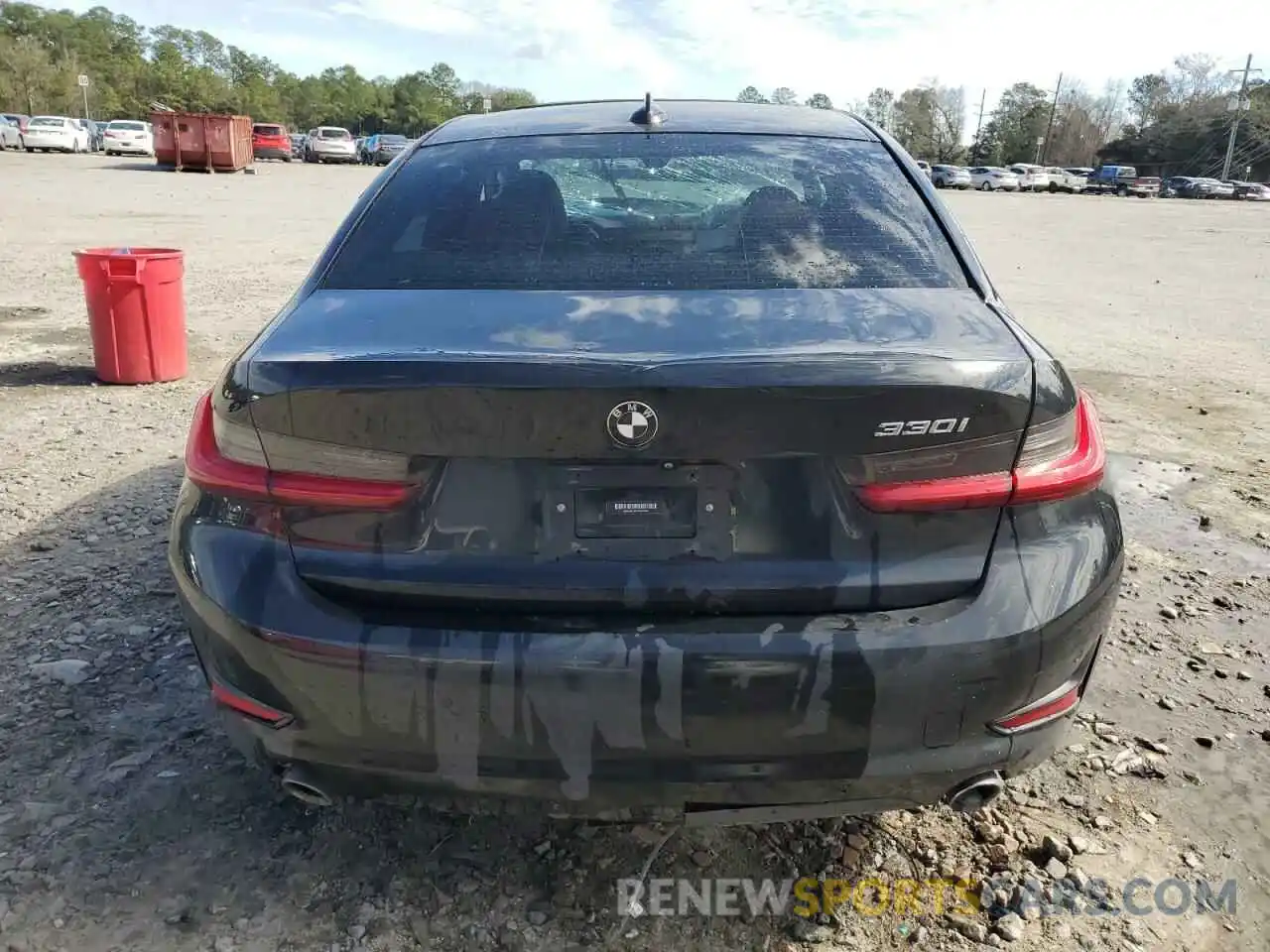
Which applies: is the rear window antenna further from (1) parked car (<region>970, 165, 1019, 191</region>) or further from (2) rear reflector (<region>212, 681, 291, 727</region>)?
(1) parked car (<region>970, 165, 1019, 191</region>)

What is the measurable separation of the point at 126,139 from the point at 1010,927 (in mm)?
52020

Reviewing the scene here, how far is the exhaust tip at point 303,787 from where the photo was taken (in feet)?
6.66

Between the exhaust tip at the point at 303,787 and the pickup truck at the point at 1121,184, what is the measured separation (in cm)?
7197

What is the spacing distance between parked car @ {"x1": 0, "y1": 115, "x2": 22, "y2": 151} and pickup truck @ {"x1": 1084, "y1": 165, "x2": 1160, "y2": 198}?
208 ft

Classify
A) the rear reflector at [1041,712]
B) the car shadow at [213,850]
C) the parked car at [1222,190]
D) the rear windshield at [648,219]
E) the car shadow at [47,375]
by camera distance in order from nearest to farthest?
the rear reflector at [1041,712] < the car shadow at [213,850] < the rear windshield at [648,219] < the car shadow at [47,375] < the parked car at [1222,190]

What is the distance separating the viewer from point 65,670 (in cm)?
327

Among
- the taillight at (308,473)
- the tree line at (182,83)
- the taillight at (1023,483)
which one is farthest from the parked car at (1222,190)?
the taillight at (308,473)

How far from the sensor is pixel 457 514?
1.89 metres

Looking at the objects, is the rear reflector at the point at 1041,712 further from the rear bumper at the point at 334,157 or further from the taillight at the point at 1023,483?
the rear bumper at the point at 334,157

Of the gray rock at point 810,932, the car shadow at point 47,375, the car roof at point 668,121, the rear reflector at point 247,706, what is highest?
the car roof at point 668,121

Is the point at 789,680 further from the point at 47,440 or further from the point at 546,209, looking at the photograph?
the point at 47,440

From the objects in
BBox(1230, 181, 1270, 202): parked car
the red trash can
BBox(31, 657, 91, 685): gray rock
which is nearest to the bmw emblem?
BBox(31, 657, 91, 685): gray rock

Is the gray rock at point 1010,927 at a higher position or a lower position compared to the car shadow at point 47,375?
lower

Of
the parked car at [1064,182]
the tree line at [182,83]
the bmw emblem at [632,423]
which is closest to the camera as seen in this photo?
the bmw emblem at [632,423]
